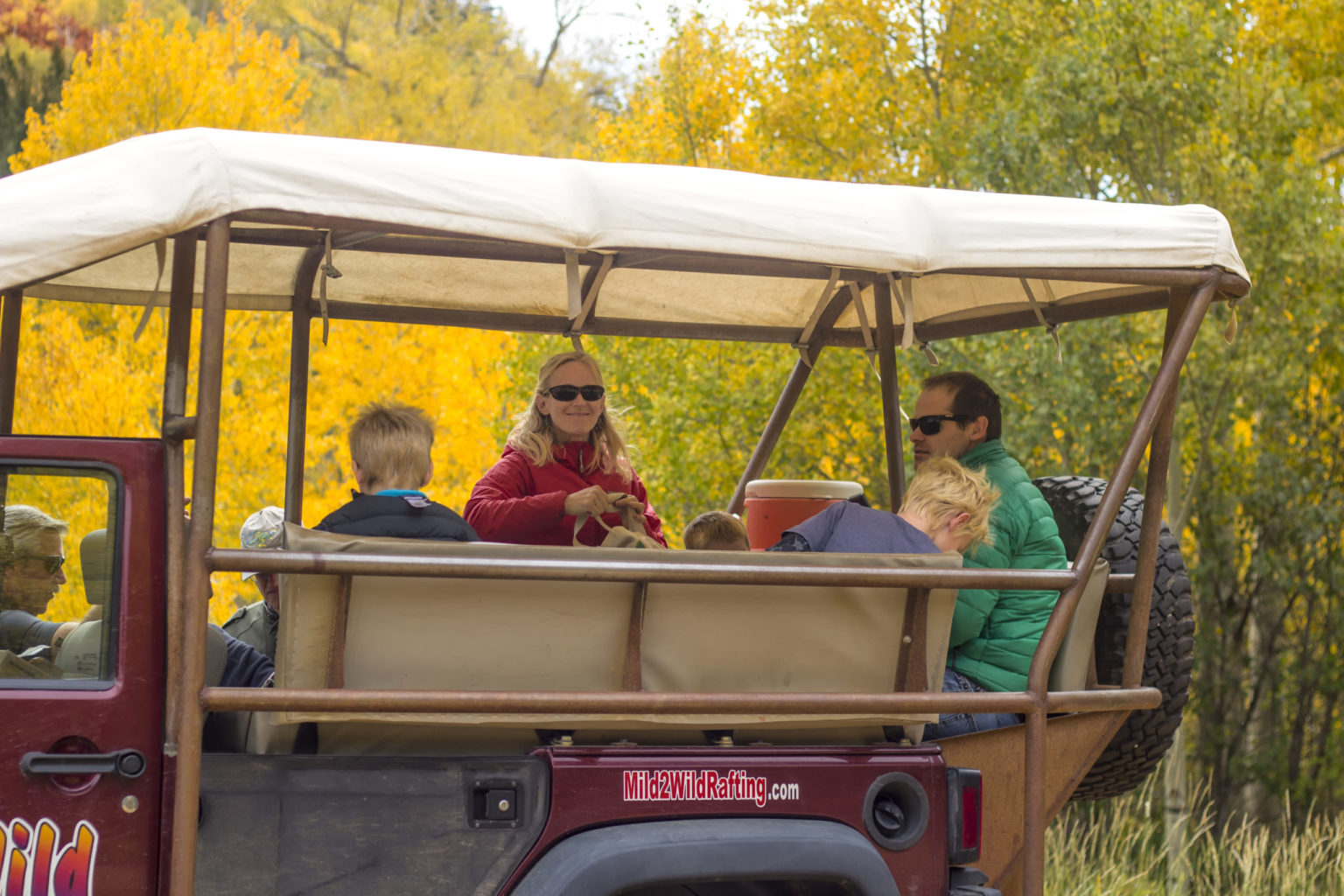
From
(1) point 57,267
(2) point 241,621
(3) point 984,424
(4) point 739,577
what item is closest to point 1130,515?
(3) point 984,424

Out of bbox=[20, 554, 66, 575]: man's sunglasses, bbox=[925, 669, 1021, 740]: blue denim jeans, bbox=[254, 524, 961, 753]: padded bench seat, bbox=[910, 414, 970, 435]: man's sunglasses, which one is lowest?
bbox=[925, 669, 1021, 740]: blue denim jeans

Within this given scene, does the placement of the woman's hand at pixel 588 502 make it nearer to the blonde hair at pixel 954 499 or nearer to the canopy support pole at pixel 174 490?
the blonde hair at pixel 954 499

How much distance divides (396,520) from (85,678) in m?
0.76

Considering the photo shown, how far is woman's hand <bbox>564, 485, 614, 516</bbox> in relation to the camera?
3.87 m

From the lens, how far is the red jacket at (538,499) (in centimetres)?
413

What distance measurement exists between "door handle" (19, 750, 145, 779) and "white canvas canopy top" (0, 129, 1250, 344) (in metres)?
0.88

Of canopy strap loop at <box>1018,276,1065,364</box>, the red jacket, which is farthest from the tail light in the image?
canopy strap loop at <box>1018,276,1065,364</box>

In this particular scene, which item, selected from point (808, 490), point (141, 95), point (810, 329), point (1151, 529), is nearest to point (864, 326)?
point (810, 329)

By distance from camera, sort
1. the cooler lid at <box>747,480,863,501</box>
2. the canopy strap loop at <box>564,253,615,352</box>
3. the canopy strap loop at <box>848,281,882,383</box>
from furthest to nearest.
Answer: the cooler lid at <box>747,480,863,501</box>
the canopy strap loop at <box>848,281,882,383</box>
the canopy strap loop at <box>564,253,615,352</box>

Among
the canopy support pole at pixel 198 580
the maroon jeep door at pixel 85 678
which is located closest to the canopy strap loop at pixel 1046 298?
the canopy support pole at pixel 198 580

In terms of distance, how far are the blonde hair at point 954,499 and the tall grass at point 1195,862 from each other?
4.25 m

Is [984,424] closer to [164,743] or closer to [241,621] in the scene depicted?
[241,621]

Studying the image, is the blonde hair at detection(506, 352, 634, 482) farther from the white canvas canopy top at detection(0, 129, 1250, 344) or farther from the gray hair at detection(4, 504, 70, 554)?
the gray hair at detection(4, 504, 70, 554)

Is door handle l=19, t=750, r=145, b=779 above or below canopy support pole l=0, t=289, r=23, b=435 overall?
below
